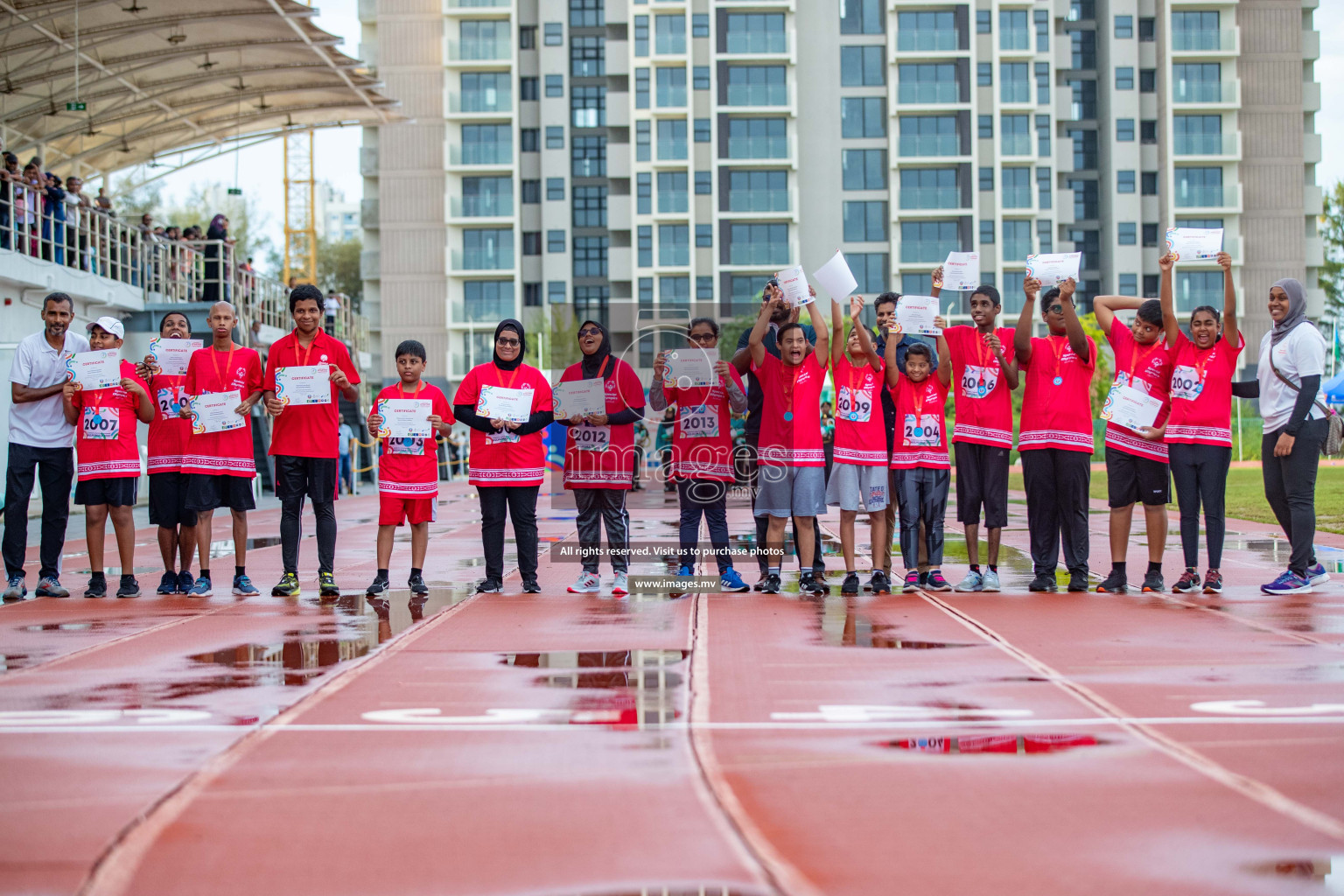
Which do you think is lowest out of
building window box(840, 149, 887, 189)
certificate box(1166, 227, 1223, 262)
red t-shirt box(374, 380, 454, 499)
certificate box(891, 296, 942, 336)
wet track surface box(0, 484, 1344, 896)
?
wet track surface box(0, 484, 1344, 896)

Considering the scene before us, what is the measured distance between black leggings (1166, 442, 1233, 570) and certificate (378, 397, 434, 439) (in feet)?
17.8

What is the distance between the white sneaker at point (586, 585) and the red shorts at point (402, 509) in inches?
47.3

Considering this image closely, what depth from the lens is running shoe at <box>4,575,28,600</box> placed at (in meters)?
9.57

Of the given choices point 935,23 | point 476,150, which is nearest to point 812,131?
point 935,23

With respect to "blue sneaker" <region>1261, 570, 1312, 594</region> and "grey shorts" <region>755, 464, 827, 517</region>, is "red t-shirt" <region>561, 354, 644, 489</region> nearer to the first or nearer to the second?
"grey shorts" <region>755, 464, 827, 517</region>

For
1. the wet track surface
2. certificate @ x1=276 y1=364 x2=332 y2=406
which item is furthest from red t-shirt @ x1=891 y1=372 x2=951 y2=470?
certificate @ x1=276 y1=364 x2=332 y2=406

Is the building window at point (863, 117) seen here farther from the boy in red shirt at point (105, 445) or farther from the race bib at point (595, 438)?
the boy in red shirt at point (105, 445)

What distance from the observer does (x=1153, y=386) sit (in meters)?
9.47

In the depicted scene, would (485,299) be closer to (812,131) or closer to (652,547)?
(812,131)

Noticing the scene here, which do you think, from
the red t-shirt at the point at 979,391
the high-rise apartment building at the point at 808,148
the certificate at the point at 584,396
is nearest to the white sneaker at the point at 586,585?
the certificate at the point at 584,396

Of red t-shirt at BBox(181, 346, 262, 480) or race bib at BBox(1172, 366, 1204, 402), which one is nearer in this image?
race bib at BBox(1172, 366, 1204, 402)

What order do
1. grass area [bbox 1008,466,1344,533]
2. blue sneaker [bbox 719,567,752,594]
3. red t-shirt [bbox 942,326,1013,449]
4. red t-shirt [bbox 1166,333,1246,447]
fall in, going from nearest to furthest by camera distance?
red t-shirt [bbox 1166,333,1246,447] < red t-shirt [bbox 942,326,1013,449] < blue sneaker [bbox 719,567,752,594] < grass area [bbox 1008,466,1344,533]

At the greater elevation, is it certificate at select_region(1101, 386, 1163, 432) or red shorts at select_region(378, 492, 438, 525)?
certificate at select_region(1101, 386, 1163, 432)

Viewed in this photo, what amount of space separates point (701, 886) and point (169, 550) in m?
7.59
